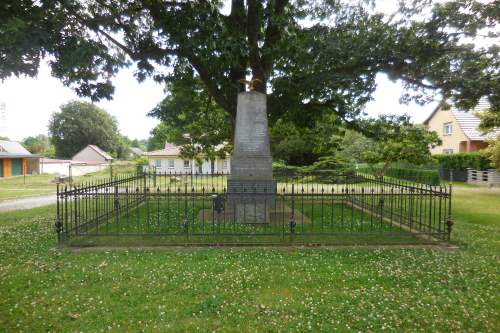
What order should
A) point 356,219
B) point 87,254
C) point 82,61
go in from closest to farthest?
1. point 87,254
2. point 82,61
3. point 356,219

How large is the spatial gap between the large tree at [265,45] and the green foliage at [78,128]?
55.1m

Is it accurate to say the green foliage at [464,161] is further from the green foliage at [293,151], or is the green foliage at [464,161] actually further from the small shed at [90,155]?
the small shed at [90,155]

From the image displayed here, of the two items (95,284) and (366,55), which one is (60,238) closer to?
(95,284)

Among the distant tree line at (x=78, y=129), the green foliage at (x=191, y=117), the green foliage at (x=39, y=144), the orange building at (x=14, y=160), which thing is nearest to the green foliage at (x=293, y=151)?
the green foliage at (x=191, y=117)

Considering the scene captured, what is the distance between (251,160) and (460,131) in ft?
93.2

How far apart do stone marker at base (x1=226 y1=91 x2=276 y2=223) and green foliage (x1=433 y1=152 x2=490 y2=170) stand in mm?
22530

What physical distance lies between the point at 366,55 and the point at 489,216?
7.00m

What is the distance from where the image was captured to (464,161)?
25031mm

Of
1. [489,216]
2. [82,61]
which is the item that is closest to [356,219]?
[489,216]

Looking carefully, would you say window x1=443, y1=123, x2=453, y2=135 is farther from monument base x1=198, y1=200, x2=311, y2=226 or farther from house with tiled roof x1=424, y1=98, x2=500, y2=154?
monument base x1=198, y1=200, x2=311, y2=226

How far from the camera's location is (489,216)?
403 inches

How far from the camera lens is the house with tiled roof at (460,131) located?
1062 inches

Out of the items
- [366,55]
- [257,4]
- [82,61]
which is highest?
[257,4]

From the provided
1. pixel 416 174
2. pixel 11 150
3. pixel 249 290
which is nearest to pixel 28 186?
pixel 11 150
